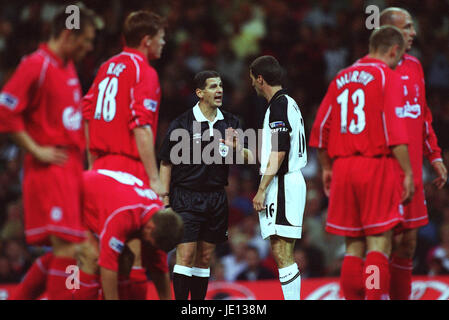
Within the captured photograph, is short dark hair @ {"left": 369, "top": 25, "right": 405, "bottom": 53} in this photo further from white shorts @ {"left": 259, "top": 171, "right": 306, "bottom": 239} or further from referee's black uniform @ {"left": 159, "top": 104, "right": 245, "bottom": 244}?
referee's black uniform @ {"left": 159, "top": 104, "right": 245, "bottom": 244}

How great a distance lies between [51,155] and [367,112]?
2.66 m

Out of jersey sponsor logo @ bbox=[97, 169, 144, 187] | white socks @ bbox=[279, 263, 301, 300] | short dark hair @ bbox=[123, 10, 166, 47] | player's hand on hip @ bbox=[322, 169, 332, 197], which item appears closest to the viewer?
jersey sponsor logo @ bbox=[97, 169, 144, 187]

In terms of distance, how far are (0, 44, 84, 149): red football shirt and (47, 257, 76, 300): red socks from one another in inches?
29.5

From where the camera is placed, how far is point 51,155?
449 cm

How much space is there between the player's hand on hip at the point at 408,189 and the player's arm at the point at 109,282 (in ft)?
8.06

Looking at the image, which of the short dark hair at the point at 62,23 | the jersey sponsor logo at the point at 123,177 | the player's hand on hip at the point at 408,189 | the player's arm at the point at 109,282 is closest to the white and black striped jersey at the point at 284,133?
the player's hand on hip at the point at 408,189

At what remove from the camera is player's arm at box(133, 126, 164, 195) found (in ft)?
17.2

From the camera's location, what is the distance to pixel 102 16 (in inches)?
485

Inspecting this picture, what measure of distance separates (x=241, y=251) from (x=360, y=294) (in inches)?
133

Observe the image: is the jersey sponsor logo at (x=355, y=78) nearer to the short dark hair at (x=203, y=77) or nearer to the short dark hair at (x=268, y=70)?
the short dark hair at (x=268, y=70)

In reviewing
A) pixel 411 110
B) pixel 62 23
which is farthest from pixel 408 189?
pixel 62 23

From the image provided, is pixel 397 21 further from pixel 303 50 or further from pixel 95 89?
pixel 303 50

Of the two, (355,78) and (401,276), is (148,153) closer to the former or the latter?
(355,78)

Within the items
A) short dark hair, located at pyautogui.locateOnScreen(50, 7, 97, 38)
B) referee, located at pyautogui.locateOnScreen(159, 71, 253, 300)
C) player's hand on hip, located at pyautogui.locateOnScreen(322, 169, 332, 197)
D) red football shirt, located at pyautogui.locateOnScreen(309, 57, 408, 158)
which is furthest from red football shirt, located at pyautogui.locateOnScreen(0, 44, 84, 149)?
player's hand on hip, located at pyautogui.locateOnScreen(322, 169, 332, 197)
